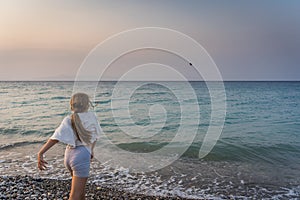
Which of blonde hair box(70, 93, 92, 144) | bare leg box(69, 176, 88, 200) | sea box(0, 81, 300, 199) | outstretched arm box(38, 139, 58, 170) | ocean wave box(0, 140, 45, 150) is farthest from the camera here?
ocean wave box(0, 140, 45, 150)

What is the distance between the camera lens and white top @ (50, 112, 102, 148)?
377 centimetres

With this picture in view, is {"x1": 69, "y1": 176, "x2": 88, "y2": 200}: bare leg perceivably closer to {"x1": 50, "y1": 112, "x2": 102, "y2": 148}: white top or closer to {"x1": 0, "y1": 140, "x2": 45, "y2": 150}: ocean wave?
{"x1": 50, "y1": 112, "x2": 102, "y2": 148}: white top

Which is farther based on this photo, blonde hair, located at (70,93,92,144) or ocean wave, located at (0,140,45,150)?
ocean wave, located at (0,140,45,150)

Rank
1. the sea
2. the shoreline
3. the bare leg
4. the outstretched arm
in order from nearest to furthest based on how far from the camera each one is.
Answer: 1. the outstretched arm
2. the bare leg
3. the shoreline
4. the sea

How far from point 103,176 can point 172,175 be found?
6.88 feet

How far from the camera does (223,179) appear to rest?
786 cm

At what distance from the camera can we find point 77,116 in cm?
391

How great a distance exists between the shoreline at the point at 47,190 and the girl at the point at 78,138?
2314mm

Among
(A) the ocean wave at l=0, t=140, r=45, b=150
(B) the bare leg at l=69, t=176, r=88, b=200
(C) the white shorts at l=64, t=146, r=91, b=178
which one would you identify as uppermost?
(C) the white shorts at l=64, t=146, r=91, b=178

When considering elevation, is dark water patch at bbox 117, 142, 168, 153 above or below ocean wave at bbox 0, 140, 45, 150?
above

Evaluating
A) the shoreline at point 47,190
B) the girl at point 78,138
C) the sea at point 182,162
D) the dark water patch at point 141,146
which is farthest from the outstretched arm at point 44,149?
the dark water patch at point 141,146

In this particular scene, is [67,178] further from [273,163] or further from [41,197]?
[273,163]

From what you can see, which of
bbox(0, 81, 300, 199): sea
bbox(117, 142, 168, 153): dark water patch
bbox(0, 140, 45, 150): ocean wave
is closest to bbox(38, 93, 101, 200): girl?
bbox(0, 81, 300, 199): sea

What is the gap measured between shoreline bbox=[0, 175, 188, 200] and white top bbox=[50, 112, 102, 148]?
2680 millimetres
